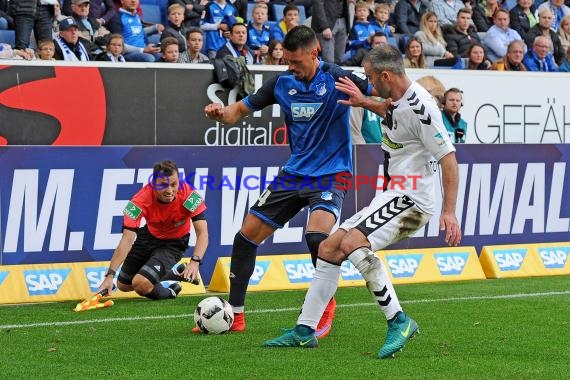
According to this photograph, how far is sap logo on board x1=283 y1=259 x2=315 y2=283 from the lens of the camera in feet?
43.7

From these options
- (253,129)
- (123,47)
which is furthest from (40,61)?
(253,129)

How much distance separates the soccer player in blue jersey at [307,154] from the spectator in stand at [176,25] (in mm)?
7384

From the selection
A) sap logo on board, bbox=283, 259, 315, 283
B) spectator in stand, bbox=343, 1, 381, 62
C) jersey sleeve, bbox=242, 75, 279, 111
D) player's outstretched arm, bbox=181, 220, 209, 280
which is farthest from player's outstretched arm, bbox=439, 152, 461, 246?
spectator in stand, bbox=343, 1, 381, 62

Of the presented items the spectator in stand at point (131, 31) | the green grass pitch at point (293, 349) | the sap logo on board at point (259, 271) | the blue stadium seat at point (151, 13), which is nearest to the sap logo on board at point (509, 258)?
the green grass pitch at point (293, 349)

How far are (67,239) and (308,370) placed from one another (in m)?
5.64

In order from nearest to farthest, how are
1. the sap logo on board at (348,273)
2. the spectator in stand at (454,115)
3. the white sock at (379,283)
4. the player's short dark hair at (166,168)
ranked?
the white sock at (379,283)
the player's short dark hair at (166,168)
the sap logo on board at (348,273)
the spectator in stand at (454,115)

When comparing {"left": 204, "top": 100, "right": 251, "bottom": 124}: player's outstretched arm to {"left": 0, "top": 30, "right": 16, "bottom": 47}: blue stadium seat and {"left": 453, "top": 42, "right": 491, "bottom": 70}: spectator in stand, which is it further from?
{"left": 453, "top": 42, "right": 491, "bottom": 70}: spectator in stand

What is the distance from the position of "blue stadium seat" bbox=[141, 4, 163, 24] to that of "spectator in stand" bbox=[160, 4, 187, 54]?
26.8 inches

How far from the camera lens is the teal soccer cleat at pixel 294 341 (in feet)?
28.2

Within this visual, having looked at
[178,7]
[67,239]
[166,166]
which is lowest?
[67,239]

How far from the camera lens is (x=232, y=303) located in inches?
384

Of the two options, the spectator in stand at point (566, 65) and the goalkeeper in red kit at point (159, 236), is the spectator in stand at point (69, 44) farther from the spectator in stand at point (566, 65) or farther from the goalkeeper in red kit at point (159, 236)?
the spectator in stand at point (566, 65)

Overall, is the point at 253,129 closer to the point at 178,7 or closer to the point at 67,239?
the point at 178,7

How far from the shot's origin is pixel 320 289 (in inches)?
333
